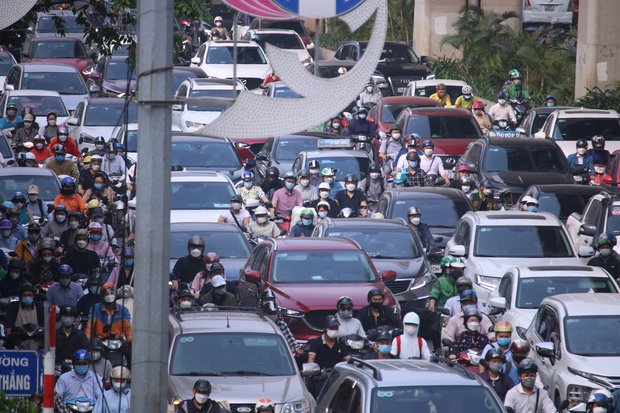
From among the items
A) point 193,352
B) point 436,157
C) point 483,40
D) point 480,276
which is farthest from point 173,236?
point 483,40

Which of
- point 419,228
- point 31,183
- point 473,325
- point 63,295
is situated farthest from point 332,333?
point 31,183

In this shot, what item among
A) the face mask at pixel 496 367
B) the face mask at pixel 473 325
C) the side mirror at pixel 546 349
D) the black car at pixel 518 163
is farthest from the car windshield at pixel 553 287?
the black car at pixel 518 163

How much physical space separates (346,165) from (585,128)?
5.82 metres

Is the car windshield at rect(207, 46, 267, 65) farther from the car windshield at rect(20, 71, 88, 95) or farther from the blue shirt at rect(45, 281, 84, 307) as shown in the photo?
the blue shirt at rect(45, 281, 84, 307)

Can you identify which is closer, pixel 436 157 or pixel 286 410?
pixel 286 410

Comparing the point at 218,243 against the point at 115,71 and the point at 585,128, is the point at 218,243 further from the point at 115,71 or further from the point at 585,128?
the point at 115,71

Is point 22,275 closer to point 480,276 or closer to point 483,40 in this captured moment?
point 480,276

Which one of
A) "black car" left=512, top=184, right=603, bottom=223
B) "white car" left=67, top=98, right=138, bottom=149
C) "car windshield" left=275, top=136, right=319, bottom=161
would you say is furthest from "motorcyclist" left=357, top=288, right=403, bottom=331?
"white car" left=67, top=98, right=138, bottom=149

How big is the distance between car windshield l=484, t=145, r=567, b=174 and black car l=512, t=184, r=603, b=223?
246 centimetres

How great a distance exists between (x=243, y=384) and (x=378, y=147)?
18163 mm

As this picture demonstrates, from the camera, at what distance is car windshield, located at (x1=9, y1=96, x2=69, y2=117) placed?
29.9 metres

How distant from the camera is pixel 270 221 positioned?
69.4 ft

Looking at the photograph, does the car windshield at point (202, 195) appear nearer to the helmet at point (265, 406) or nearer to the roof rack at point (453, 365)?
→ the helmet at point (265, 406)

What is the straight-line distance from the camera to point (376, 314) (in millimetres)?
15359
